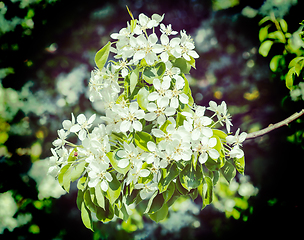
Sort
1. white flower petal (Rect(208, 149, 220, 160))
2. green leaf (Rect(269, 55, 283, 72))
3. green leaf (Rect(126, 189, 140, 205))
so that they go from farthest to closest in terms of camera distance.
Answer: green leaf (Rect(269, 55, 283, 72)) → green leaf (Rect(126, 189, 140, 205)) → white flower petal (Rect(208, 149, 220, 160))

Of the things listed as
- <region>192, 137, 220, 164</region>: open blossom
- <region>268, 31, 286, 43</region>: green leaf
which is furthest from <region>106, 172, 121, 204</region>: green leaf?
<region>268, 31, 286, 43</region>: green leaf

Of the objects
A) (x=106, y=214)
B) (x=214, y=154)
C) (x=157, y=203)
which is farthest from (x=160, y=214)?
(x=214, y=154)

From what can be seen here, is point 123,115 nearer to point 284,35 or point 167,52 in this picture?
point 167,52

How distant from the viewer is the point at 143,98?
0.53 meters

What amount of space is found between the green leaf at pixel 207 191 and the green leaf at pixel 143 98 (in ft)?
0.83

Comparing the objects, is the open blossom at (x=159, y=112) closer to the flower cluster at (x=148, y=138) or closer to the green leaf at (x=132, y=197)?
the flower cluster at (x=148, y=138)

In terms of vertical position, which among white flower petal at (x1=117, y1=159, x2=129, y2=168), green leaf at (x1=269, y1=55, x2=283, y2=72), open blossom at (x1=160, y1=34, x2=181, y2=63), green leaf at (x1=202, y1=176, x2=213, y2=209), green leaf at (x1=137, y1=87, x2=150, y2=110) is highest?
green leaf at (x1=269, y1=55, x2=283, y2=72)

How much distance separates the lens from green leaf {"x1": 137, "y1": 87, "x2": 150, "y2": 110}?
1.71 ft

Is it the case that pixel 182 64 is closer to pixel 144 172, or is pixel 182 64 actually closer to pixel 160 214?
pixel 144 172

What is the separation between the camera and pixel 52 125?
1.50 metres

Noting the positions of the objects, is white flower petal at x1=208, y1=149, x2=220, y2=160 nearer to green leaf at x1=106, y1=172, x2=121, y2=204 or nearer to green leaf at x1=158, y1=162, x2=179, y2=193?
green leaf at x1=158, y1=162, x2=179, y2=193

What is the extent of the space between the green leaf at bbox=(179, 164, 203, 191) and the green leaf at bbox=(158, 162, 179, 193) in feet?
0.06

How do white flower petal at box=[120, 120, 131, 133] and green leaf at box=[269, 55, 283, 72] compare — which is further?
green leaf at box=[269, 55, 283, 72]

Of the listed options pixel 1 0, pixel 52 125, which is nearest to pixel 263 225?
pixel 52 125
